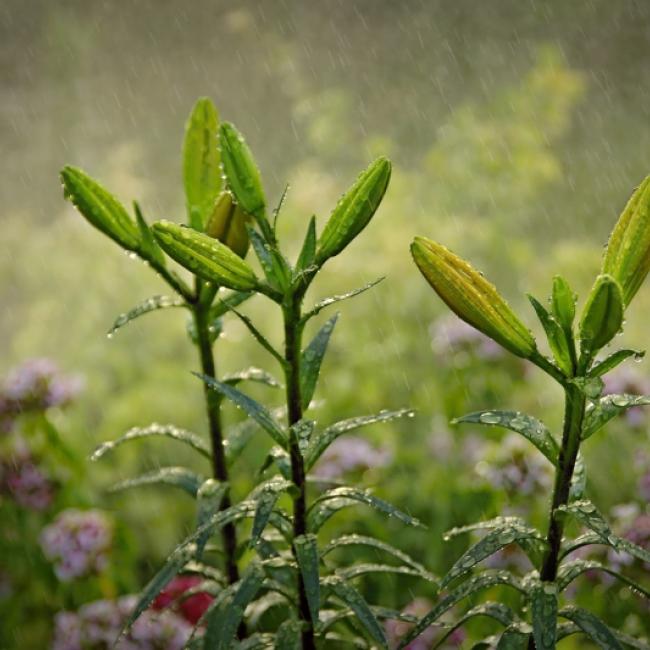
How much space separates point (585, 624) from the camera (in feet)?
1.86

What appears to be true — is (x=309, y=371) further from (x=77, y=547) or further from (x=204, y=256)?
(x=77, y=547)

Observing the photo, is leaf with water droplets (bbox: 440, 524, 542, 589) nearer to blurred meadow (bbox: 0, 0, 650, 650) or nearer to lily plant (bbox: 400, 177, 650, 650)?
lily plant (bbox: 400, 177, 650, 650)

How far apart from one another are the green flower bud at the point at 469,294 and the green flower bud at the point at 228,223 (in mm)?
128

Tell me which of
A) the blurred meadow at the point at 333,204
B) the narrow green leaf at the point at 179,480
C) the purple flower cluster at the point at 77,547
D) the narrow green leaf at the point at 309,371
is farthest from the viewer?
the blurred meadow at the point at 333,204

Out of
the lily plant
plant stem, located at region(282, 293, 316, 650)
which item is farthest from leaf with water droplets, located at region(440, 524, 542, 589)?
plant stem, located at region(282, 293, 316, 650)

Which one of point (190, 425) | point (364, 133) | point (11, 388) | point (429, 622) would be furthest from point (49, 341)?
point (429, 622)

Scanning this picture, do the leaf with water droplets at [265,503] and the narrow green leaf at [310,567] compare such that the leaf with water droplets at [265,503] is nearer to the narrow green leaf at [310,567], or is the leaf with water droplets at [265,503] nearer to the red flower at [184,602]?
the narrow green leaf at [310,567]

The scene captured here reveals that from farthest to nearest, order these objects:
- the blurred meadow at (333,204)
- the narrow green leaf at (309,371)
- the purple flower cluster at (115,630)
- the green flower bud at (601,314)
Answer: the blurred meadow at (333,204) → the purple flower cluster at (115,630) → the narrow green leaf at (309,371) → the green flower bud at (601,314)

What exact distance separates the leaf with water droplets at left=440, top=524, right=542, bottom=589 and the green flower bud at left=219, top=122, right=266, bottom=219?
0.70ft

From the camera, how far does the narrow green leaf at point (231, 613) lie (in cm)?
59

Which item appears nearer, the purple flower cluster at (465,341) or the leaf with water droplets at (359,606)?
the leaf with water droplets at (359,606)

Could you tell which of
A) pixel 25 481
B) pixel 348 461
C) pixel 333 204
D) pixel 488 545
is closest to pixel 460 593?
pixel 488 545

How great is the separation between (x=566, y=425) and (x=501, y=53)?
8.09 feet

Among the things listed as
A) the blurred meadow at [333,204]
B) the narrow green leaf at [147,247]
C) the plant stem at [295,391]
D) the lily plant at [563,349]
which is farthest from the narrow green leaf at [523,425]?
the blurred meadow at [333,204]
